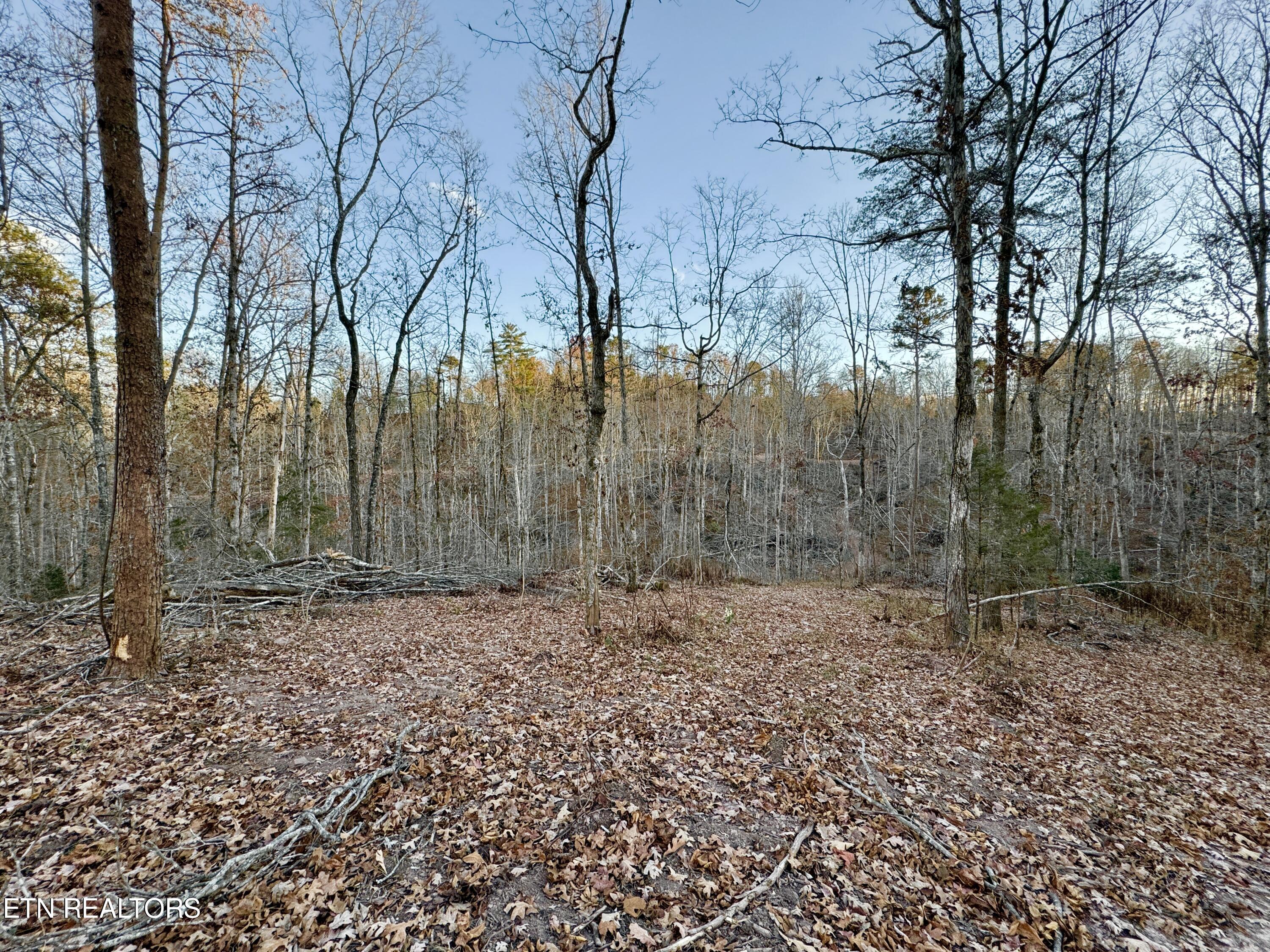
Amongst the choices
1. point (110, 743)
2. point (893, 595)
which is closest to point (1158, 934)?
point (110, 743)

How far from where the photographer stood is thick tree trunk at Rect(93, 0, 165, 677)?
423 cm

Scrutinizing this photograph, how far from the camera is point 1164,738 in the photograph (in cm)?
480

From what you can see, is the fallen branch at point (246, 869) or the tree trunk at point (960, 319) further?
the tree trunk at point (960, 319)

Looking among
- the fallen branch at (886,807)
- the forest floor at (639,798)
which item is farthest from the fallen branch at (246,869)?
the fallen branch at (886,807)

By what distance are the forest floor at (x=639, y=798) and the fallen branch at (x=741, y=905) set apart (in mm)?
35

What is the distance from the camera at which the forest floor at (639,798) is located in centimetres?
245

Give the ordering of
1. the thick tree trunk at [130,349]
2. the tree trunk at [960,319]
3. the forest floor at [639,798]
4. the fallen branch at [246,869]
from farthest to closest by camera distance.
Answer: the tree trunk at [960,319], the thick tree trunk at [130,349], the forest floor at [639,798], the fallen branch at [246,869]

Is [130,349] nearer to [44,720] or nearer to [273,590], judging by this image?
[44,720]

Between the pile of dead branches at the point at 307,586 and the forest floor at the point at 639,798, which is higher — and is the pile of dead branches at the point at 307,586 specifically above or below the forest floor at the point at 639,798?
above

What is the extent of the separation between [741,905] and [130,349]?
6414 millimetres

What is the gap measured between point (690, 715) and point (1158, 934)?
10.7 ft

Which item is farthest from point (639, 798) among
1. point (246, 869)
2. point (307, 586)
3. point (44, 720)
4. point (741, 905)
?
point (307, 586)

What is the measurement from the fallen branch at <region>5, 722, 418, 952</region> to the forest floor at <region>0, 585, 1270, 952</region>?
6 centimetres

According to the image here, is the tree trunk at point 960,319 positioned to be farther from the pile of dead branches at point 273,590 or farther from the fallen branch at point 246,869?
the pile of dead branches at point 273,590
